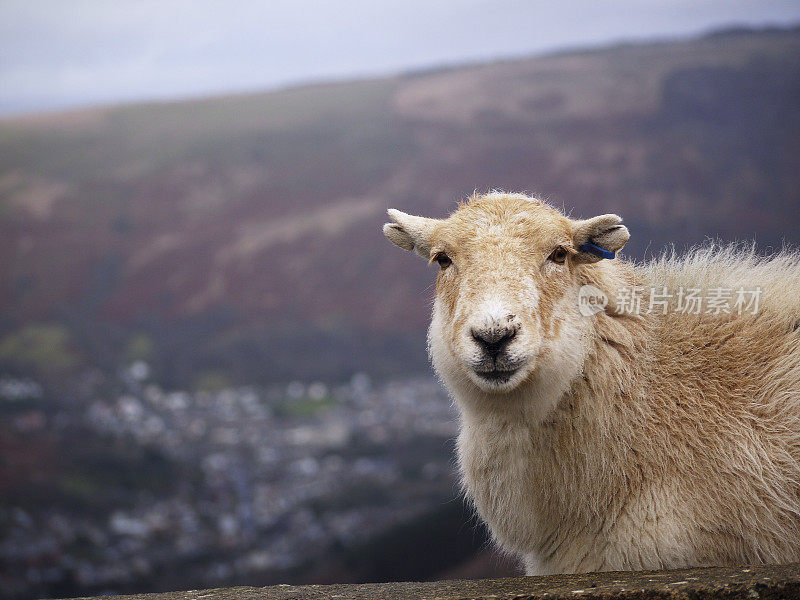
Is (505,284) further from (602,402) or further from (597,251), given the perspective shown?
(602,402)

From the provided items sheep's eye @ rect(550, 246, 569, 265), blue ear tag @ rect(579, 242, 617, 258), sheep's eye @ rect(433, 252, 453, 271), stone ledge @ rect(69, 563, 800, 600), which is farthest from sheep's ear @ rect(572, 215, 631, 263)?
stone ledge @ rect(69, 563, 800, 600)

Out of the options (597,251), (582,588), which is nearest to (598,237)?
(597,251)

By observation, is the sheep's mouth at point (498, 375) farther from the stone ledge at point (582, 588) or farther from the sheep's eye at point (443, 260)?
the stone ledge at point (582, 588)

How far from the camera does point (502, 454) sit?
176 inches

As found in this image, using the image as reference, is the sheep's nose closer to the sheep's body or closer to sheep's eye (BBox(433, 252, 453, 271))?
the sheep's body

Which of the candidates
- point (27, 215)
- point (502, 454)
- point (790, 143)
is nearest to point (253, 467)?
point (27, 215)

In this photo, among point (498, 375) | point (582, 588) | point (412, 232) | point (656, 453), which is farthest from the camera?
point (412, 232)

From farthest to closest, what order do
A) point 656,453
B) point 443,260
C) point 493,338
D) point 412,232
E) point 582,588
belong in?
point 412,232
point 443,260
point 656,453
point 493,338
point 582,588

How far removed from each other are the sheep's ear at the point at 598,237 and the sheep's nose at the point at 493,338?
0.99 meters

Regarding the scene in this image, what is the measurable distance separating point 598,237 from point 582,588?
2109 mm

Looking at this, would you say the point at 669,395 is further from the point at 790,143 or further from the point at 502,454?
the point at 790,143

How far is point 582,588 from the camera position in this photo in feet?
12.2

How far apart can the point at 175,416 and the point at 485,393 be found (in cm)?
805

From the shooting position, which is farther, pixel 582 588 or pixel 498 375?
pixel 498 375
